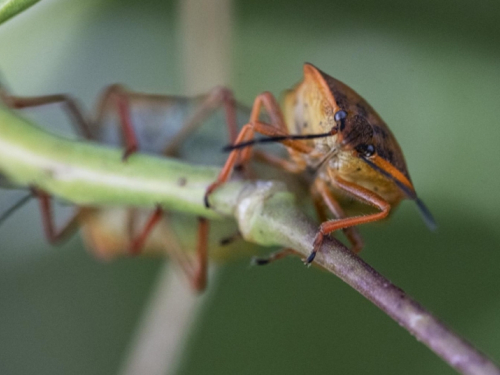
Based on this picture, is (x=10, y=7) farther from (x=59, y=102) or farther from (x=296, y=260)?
(x=296, y=260)

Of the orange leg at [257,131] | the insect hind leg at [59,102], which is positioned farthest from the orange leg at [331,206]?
the insect hind leg at [59,102]

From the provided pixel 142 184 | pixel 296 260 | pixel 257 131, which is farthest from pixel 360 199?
pixel 296 260

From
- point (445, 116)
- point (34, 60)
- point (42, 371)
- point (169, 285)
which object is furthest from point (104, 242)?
point (445, 116)

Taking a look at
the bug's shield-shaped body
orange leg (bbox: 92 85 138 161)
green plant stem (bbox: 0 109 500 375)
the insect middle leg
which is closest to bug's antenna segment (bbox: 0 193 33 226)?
the insect middle leg

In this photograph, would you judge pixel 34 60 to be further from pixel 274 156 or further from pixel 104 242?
pixel 274 156

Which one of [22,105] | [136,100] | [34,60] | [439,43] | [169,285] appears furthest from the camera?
[34,60]

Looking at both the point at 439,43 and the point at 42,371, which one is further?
the point at 42,371

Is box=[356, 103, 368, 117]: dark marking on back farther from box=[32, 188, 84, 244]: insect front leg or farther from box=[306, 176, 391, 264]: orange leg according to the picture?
box=[32, 188, 84, 244]: insect front leg
